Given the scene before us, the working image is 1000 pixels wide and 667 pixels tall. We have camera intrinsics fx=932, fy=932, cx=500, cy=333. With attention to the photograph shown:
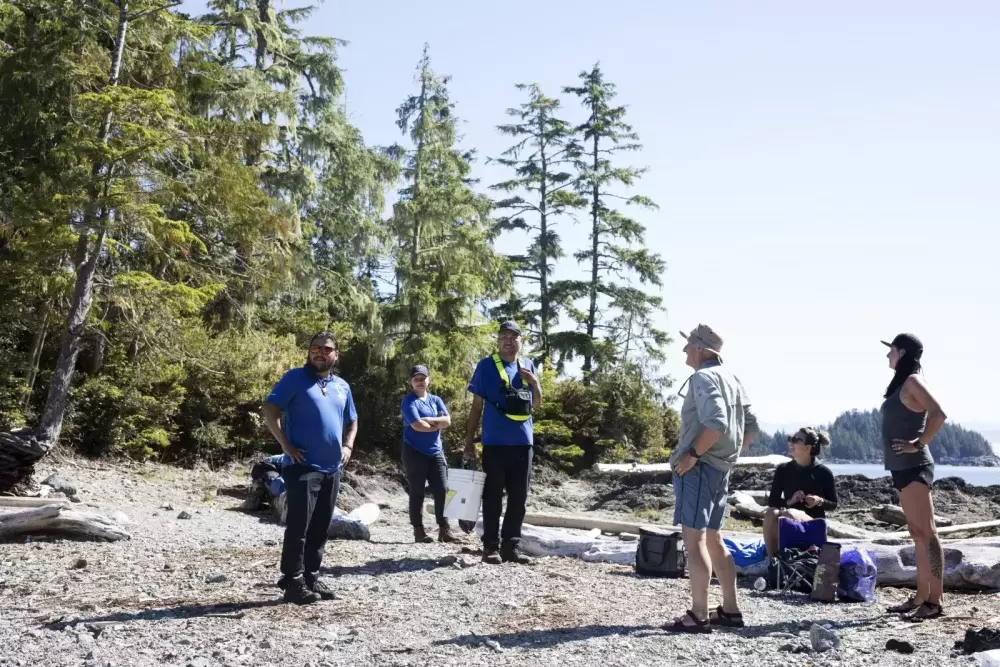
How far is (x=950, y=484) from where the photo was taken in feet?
64.1

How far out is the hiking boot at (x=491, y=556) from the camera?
791 cm

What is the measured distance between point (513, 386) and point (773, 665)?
3668mm

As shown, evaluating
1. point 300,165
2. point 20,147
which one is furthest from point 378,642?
point 300,165

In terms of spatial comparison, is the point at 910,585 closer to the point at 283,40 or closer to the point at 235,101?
the point at 235,101

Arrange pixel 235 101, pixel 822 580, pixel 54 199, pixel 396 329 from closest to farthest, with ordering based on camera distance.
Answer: pixel 822 580 < pixel 54 199 < pixel 235 101 < pixel 396 329

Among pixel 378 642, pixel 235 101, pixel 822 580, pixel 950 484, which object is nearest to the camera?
pixel 378 642

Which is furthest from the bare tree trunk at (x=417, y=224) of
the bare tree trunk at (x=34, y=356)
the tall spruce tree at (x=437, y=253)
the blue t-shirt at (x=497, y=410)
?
the blue t-shirt at (x=497, y=410)

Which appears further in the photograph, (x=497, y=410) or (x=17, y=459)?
(x=17, y=459)

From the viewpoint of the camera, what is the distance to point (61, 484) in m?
12.2

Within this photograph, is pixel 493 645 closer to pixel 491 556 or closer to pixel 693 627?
pixel 693 627

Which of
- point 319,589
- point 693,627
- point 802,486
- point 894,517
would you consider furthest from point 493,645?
point 894,517

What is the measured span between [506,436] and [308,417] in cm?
228

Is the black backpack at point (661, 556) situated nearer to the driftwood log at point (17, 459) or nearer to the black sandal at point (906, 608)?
the black sandal at point (906, 608)

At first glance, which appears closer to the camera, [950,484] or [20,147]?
[20,147]
